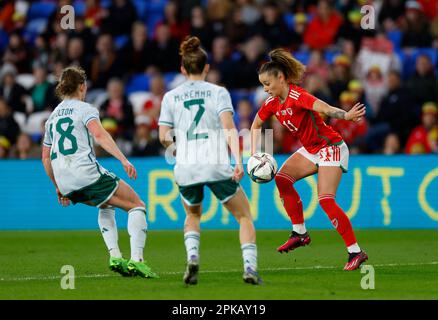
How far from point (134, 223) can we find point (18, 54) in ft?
40.4

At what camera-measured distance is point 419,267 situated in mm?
10312

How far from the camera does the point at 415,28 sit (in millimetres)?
18984

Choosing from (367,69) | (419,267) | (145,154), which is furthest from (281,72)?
(367,69)

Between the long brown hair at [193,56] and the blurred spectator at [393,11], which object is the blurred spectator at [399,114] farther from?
the long brown hair at [193,56]

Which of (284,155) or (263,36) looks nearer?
(284,155)

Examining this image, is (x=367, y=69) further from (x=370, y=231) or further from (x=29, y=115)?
(x=29, y=115)

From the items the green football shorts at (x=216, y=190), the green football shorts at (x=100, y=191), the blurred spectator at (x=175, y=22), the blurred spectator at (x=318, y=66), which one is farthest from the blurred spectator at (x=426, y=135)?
the green football shorts at (x=216, y=190)

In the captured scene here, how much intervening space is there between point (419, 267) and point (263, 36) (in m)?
9.92

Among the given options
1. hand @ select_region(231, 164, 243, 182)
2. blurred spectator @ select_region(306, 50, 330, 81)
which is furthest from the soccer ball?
blurred spectator @ select_region(306, 50, 330, 81)

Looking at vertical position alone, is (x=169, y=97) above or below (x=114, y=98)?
below

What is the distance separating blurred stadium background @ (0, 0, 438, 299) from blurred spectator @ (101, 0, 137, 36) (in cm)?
2

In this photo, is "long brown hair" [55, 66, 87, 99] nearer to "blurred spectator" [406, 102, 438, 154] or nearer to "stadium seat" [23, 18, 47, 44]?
"blurred spectator" [406, 102, 438, 154]

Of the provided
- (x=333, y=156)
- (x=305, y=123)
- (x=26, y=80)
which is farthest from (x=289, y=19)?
(x=333, y=156)

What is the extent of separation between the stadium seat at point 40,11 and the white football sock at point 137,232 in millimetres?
13715
